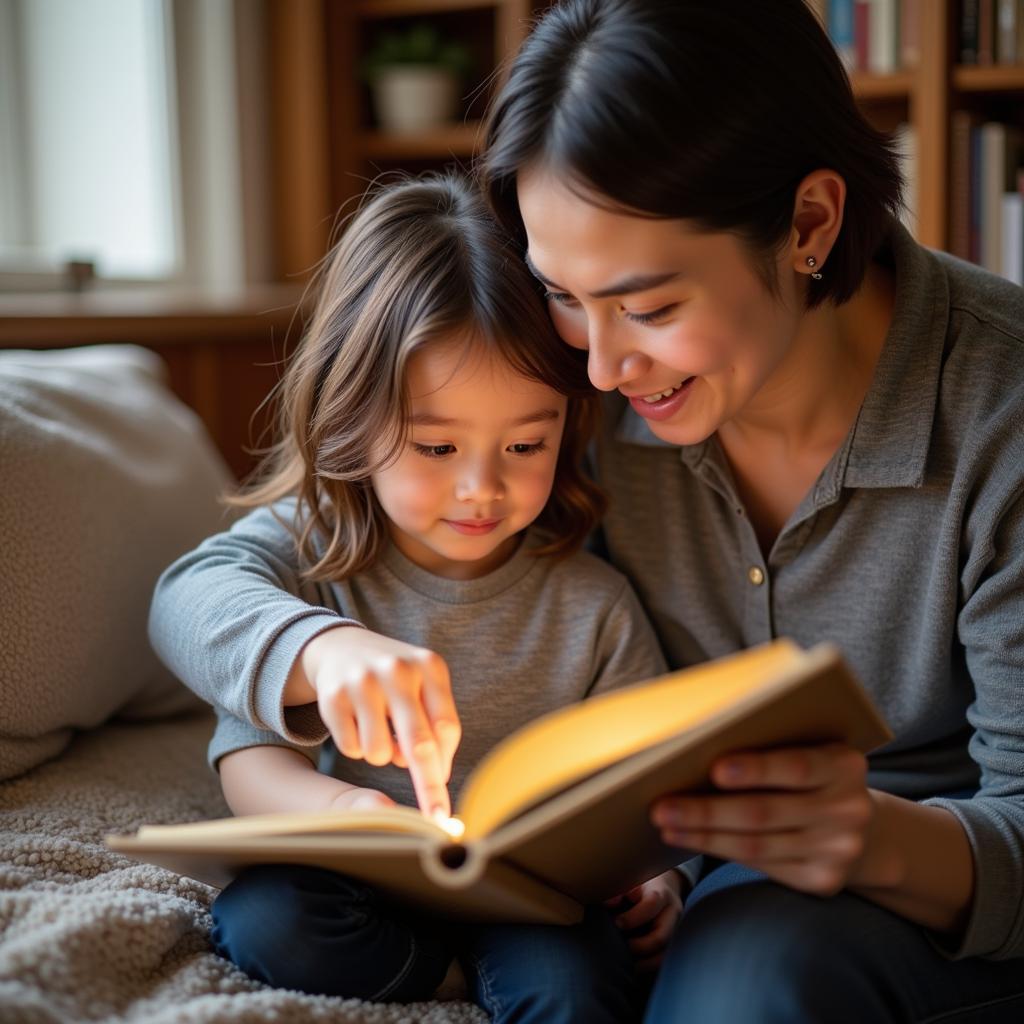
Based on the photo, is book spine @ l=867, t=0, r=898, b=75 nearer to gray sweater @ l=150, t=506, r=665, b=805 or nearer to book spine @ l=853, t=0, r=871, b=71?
book spine @ l=853, t=0, r=871, b=71

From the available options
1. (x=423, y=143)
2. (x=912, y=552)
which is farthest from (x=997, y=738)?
(x=423, y=143)

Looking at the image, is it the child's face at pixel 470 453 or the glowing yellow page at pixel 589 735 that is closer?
the glowing yellow page at pixel 589 735

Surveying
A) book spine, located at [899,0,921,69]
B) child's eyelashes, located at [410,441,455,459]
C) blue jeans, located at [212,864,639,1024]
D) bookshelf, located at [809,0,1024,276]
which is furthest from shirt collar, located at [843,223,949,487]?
book spine, located at [899,0,921,69]

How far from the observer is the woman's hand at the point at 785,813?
2.58 feet

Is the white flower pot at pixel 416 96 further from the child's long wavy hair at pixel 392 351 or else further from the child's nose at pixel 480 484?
the child's nose at pixel 480 484

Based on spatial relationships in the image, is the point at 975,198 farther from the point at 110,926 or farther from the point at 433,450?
the point at 110,926

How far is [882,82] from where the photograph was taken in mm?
2246

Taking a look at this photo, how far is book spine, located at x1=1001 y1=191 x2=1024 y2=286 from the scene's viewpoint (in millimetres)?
2189

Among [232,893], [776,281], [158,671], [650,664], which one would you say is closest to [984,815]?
[650,664]

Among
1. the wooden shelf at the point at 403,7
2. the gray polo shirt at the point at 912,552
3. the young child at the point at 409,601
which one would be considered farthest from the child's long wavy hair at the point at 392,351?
the wooden shelf at the point at 403,7

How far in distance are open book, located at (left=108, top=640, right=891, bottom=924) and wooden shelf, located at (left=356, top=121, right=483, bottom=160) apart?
1964mm

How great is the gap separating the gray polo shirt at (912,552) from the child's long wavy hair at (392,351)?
12 centimetres

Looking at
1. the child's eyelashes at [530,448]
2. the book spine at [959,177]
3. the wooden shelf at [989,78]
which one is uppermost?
the wooden shelf at [989,78]

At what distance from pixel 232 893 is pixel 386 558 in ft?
1.28
